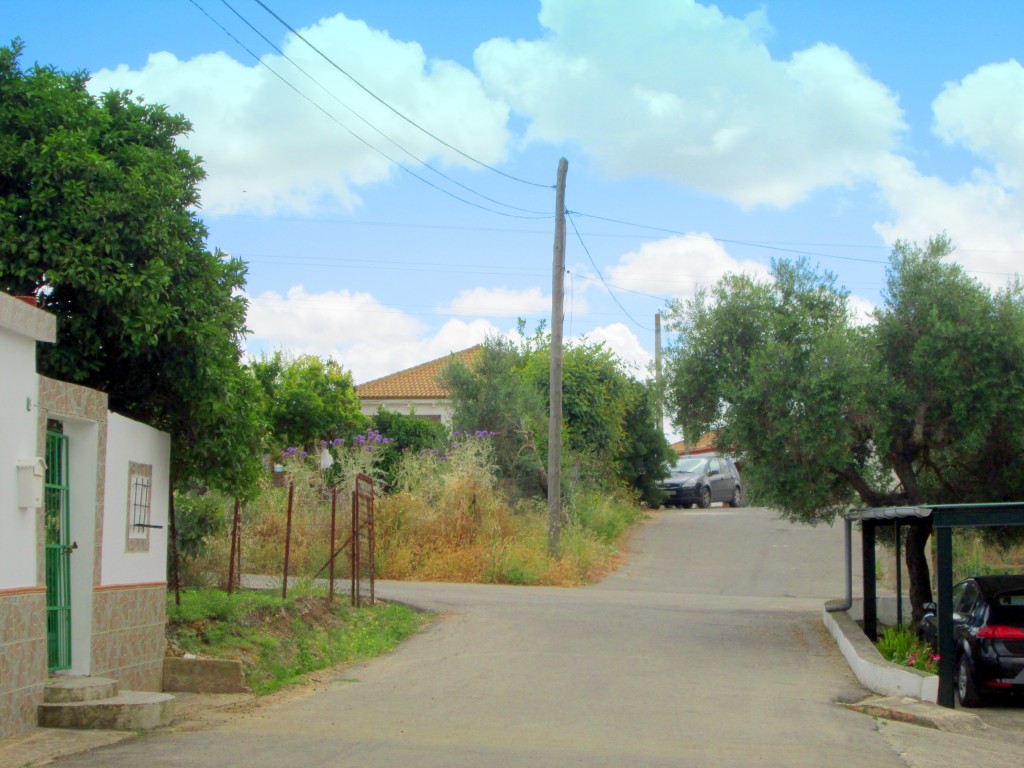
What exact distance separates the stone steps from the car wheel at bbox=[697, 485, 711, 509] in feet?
105

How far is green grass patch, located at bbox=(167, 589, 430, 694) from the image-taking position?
38.2ft

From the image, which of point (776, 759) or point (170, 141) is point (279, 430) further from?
point (776, 759)

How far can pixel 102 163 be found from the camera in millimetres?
10266

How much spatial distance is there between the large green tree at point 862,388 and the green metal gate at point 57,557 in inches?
367

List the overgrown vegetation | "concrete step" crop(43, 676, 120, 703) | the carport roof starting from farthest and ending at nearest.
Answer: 1. the overgrown vegetation
2. the carport roof
3. "concrete step" crop(43, 676, 120, 703)

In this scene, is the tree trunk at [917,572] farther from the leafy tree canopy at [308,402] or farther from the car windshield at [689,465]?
the car windshield at [689,465]

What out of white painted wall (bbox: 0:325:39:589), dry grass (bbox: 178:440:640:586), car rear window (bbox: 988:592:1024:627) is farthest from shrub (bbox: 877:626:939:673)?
white painted wall (bbox: 0:325:39:589)

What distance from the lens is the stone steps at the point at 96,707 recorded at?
27.2 feet

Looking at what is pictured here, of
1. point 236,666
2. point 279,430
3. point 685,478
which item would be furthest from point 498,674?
point 685,478

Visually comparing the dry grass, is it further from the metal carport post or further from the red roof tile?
the red roof tile

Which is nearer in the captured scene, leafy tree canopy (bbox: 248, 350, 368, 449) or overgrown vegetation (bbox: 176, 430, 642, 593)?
overgrown vegetation (bbox: 176, 430, 642, 593)

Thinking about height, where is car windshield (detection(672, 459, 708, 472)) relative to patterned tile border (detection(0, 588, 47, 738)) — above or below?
above

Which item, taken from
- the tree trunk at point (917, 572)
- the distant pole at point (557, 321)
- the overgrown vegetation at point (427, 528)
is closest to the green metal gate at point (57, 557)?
the overgrown vegetation at point (427, 528)

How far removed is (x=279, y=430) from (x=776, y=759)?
931 inches
